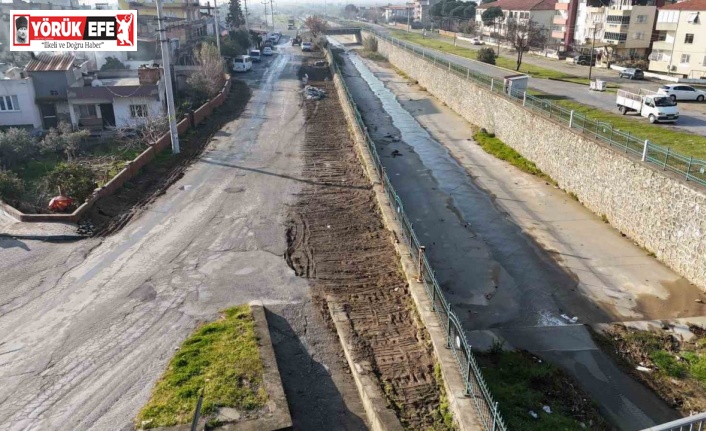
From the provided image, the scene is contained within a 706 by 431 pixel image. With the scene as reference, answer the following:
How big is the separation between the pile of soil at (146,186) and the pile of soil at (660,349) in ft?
50.1

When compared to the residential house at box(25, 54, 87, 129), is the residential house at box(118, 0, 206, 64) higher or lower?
higher

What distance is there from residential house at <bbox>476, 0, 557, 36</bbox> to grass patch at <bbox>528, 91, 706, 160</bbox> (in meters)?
48.4

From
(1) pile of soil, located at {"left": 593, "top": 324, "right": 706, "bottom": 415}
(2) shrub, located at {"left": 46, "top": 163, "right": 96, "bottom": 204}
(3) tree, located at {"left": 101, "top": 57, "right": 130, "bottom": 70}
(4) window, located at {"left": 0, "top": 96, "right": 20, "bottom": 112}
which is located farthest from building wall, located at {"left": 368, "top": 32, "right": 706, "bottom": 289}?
(3) tree, located at {"left": 101, "top": 57, "right": 130, "bottom": 70}

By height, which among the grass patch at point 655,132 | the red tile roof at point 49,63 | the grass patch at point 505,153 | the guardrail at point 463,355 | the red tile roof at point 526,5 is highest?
the red tile roof at point 526,5

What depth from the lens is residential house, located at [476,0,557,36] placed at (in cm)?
7794

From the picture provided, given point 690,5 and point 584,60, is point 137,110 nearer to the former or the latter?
point 584,60

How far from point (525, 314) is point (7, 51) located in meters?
54.8

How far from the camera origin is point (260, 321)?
1251cm

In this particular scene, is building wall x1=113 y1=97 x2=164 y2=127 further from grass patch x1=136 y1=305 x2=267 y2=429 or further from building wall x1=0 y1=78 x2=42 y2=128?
grass patch x1=136 y1=305 x2=267 y2=429

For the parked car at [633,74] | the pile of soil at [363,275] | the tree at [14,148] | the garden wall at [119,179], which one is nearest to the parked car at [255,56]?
the garden wall at [119,179]

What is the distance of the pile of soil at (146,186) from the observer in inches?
736

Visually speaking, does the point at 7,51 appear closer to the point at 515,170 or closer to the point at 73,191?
the point at 73,191

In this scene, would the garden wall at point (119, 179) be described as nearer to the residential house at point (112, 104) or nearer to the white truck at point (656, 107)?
the residential house at point (112, 104)

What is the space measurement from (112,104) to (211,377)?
2764 centimetres
